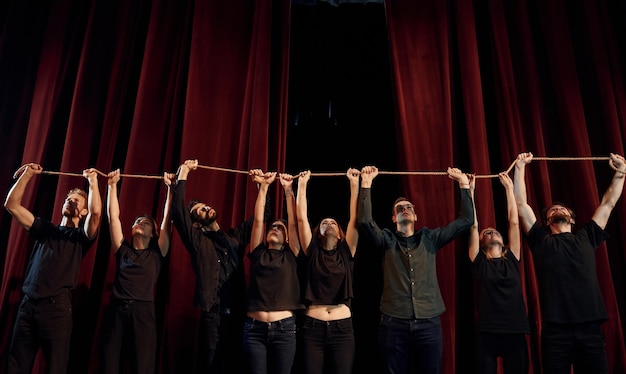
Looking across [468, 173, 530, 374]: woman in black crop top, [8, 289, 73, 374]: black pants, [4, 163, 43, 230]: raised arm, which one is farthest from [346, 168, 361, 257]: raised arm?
[4, 163, 43, 230]: raised arm

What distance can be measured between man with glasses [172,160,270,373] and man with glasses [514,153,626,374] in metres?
1.79

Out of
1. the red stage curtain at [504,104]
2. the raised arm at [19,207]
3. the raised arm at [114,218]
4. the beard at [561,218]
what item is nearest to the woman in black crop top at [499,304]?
the beard at [561,218]

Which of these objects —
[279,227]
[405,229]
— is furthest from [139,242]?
[405,229]

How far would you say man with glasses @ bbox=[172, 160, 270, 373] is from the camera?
3.00 meters

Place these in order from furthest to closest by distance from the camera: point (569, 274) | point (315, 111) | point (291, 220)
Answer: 1. point (315, 111)
2. point (291, 220)
3. point (569, 274)

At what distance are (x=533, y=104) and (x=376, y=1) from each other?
64.0 inches

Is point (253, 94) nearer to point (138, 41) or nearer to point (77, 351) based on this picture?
point (138, 41)

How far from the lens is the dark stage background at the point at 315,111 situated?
368 centimetres

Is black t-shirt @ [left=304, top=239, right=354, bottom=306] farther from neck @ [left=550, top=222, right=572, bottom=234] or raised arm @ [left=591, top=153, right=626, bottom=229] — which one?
raised arm @ [left=591, top=153, right=626, bottom=229]

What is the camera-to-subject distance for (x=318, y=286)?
2.96 metres

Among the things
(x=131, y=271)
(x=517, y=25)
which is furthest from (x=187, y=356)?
Answer: (x=517, y=25)

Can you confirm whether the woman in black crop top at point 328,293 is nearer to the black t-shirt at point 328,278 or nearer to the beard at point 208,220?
the black t-shirt at point 328,278

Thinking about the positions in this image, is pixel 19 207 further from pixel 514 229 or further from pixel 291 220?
pixel 514 229

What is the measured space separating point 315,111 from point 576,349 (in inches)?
102
